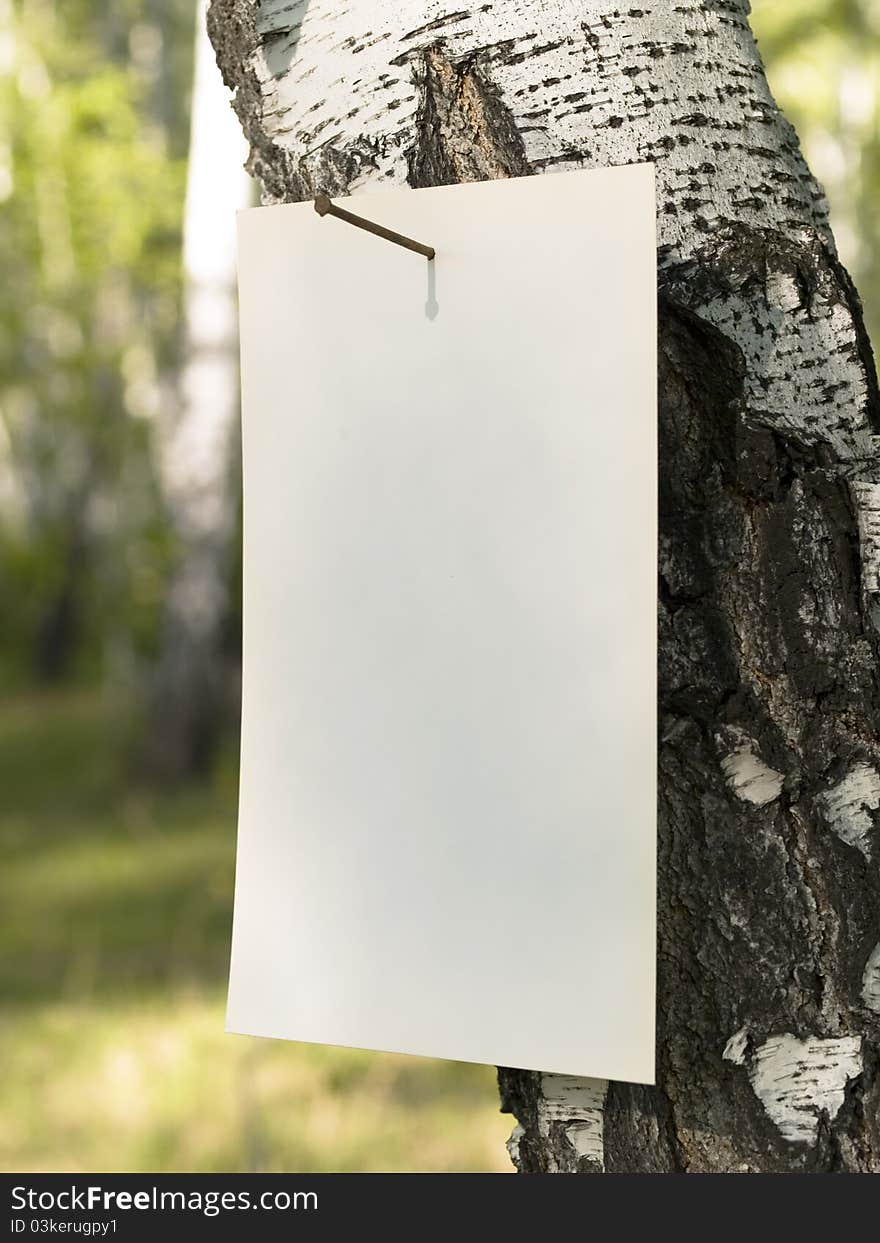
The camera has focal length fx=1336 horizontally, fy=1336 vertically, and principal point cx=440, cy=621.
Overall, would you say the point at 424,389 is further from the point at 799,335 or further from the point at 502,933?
the point at 502,933

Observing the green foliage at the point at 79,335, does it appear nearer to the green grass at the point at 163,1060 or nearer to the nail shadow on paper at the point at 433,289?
the green grass at the point at 163,1060

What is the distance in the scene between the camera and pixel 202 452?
7527 millimetres

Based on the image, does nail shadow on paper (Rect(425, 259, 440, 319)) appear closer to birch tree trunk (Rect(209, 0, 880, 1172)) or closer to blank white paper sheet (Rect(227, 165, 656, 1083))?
blank white paper sheet (Rect(227, 165, 656, 1083))

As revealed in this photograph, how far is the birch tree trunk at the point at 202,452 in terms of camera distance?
691cm

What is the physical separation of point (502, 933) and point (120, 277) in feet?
31.2

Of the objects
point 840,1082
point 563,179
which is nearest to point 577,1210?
point 840,1082

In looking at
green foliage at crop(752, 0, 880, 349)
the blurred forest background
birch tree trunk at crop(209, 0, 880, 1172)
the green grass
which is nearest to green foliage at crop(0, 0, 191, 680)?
the blurred forest background

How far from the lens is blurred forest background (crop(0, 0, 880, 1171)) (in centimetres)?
348

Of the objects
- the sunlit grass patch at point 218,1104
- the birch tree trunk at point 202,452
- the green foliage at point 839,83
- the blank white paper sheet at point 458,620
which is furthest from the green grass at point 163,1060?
the green foliage at point 839,83

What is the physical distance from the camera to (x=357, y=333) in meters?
1.11

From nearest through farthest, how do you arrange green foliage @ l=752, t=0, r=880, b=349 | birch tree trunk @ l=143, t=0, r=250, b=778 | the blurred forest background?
the blurred forest background
birch tree trunk @ l=143, t=0, r=250, b=778
green foliage @ l=752, t=0, r=880, b=349

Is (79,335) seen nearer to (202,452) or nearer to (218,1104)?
(202,452)

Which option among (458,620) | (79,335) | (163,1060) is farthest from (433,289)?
(79,335)

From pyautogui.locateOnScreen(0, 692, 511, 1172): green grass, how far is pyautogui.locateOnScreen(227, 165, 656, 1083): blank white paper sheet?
183 centimetres
